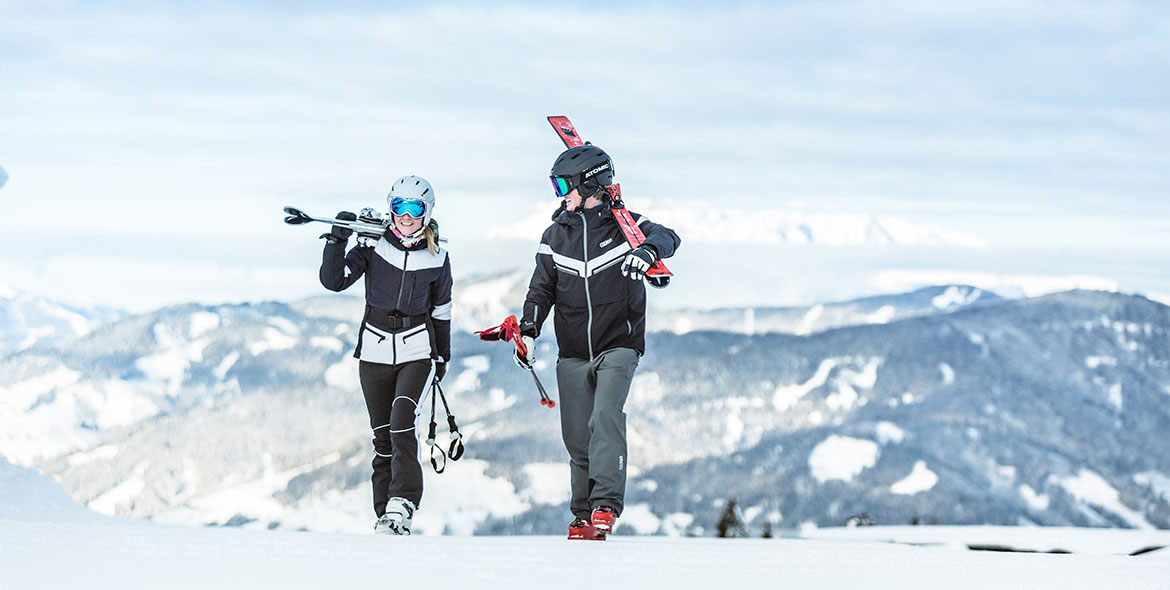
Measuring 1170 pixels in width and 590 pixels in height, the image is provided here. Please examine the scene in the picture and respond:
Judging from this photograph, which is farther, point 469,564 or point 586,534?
point 586,534

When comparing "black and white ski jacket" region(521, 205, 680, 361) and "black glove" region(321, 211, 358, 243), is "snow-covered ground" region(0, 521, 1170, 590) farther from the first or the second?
"black glove" region(321, 211, 358, 243)

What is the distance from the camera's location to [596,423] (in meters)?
9.38

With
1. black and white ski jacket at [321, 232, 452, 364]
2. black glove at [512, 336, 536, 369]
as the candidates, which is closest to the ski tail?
black and white ski jacket at [321, 232, 452, 364]

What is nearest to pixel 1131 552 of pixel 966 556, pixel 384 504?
pixel 966 556

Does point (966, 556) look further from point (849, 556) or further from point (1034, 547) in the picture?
point (1034, 547)

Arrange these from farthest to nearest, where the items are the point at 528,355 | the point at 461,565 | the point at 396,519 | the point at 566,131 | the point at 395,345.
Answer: the point at 566,131 → the point at 395,345 → the point at 528,355 → the point at 396,519 → the point at 461,565

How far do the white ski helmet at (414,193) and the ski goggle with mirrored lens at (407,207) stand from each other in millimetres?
20

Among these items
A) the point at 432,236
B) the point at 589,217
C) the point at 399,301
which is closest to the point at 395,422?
the point at 399,301

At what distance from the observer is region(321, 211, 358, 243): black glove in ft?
31.7

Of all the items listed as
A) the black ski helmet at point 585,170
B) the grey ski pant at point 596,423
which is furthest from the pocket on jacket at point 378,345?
the black ski helmet at point 585,170

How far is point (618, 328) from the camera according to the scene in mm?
9625

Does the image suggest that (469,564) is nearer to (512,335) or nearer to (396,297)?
(512,335)

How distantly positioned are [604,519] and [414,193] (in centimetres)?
294

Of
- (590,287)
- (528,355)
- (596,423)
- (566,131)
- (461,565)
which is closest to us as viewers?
(461,565)
